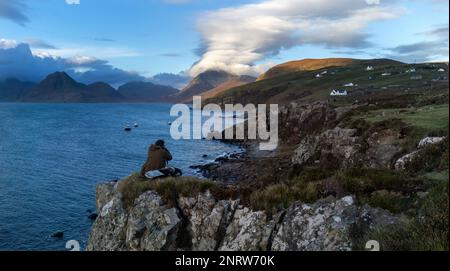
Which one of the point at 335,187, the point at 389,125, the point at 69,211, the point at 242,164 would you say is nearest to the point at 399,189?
the point at 335,187

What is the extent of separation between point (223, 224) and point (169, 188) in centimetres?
317

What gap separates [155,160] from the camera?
834 inches

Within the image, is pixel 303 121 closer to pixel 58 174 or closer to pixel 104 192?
pixel 58 174

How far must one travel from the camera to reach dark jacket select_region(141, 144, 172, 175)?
21031mm

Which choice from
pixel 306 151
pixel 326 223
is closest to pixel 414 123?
pixel 306 151

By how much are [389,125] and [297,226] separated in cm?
2610

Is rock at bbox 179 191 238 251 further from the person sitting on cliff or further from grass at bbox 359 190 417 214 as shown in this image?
grass at bbox 359 190 417 214

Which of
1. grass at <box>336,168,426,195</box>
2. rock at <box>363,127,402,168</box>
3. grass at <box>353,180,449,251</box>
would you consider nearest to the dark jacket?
grass at <box>336,168,426,195</box>

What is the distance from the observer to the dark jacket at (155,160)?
21031 mm

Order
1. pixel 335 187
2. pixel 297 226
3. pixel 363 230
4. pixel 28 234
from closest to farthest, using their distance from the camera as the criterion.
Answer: pixel 363 230 < pixel 297 226 < pixel 335 187 < pixel 28 234

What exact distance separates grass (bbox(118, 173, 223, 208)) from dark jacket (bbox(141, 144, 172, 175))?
4.83 feet

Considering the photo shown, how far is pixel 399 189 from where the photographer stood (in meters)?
14.7

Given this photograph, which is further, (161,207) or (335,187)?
(161,207)
